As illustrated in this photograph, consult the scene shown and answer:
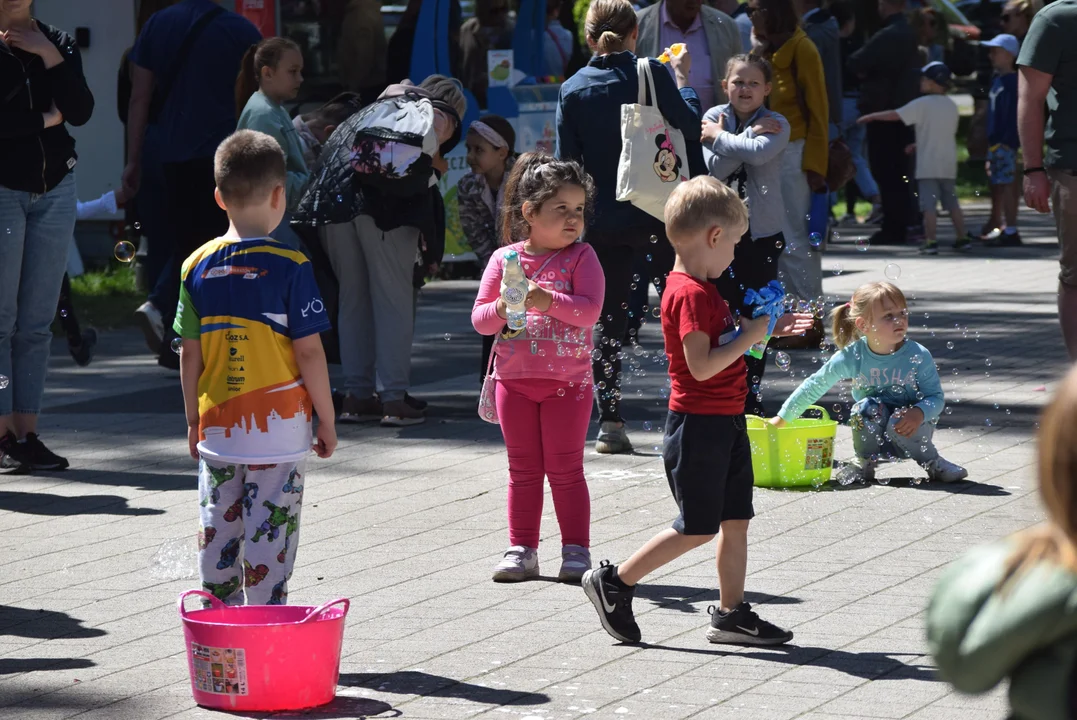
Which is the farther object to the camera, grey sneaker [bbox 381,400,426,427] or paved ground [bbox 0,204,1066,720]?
grey sneaker [bbox 381,400,426,427]

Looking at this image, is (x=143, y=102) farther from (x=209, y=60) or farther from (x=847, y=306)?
(x=847, y=306)

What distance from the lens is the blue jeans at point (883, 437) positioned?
22.3 ft

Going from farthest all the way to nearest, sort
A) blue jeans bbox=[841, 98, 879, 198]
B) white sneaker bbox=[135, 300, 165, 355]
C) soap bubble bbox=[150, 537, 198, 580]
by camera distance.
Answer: blue jeans bbox=[841, 98, 879, 198] → white sneaker bbox=[135, 300, 165, 355] → soap bubble bbox=[150, 537, 198, 580]

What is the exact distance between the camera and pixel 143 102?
9.34m

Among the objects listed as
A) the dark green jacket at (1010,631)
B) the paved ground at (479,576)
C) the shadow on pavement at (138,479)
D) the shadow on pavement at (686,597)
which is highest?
the dark green jacket at (1010,631)

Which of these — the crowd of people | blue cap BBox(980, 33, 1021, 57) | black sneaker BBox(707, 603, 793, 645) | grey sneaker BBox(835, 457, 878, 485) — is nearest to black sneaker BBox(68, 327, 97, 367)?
the crowd of people

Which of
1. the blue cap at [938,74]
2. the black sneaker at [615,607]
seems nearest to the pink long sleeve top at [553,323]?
the black sneaker at [615,607]

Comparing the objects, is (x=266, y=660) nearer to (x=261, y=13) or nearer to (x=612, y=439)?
(x=612, y=439)

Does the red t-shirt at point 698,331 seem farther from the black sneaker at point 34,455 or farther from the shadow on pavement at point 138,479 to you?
the black sneaker at point 34,455

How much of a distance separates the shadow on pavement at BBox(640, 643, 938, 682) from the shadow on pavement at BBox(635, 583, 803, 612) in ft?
1.43

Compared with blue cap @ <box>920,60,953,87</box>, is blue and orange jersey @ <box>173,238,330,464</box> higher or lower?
lower

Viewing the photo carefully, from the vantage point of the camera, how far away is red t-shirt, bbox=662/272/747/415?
465cm

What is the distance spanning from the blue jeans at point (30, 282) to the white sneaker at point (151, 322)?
235cm

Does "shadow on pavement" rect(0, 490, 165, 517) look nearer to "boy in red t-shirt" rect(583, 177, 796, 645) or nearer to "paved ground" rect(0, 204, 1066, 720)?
"paved ground" rect(0, 204, 1066, 720)
